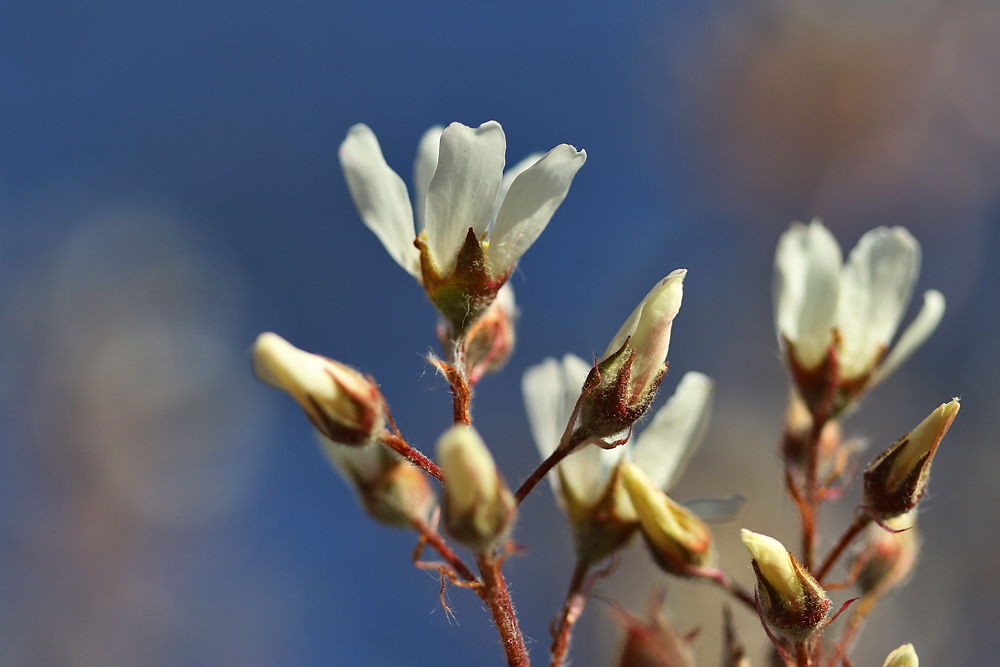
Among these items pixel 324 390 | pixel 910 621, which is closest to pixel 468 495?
pixel 324 390

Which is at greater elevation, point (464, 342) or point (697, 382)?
point (464, 342)

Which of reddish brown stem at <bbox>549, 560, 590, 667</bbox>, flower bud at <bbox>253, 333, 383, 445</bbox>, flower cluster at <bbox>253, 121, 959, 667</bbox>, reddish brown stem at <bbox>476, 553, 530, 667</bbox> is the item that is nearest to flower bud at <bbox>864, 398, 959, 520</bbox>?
flower cluster at <bbox>253, 121, 959, 667</bbox>

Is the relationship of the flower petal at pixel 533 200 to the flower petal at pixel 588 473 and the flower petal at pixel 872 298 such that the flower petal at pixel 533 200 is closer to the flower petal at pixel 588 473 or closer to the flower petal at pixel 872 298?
the flower petal at pixel 588 473

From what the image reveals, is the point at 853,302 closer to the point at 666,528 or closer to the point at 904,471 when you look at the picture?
the point at 904,471

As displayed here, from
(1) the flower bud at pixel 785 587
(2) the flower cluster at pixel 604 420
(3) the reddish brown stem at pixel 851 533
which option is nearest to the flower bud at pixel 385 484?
(2) the flower cluster at pixel 604 420

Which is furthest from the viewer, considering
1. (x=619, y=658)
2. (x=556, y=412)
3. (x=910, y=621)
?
(x=910, y=621)

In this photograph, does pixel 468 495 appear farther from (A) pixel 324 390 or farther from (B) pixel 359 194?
(B) pixel 359 194

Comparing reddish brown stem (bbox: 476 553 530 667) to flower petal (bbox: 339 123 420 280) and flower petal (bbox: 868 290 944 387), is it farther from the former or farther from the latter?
flower petal (bbox: 868 290 944 387)
